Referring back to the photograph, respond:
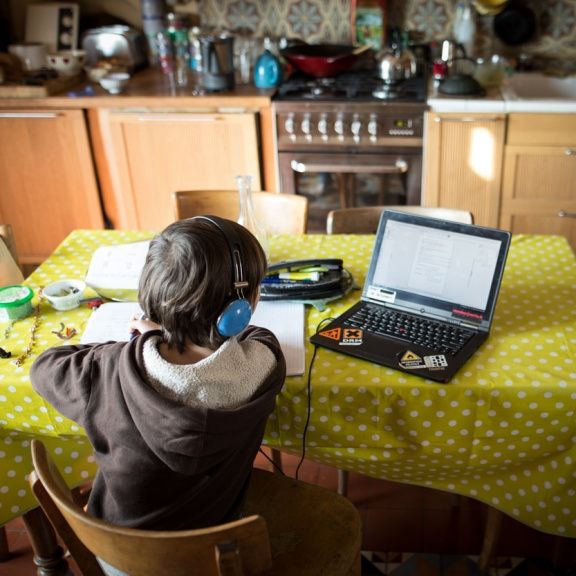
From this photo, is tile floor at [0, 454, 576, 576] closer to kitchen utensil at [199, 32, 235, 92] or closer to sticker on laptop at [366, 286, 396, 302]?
sticker on laptop at [366, 286, 396, 302]

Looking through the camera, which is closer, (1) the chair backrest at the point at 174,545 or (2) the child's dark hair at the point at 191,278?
(1) the chair backrest at the point at 174,545

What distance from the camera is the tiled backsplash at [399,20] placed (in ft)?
10.5

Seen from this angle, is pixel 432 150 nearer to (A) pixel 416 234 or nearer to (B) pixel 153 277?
(A) pixel 416 234

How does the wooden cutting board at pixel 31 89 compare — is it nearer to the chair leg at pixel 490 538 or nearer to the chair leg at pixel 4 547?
the chair leg at pixel 4 547

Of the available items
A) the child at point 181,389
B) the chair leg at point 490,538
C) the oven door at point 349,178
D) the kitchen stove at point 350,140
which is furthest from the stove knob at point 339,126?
the child at point 181,389

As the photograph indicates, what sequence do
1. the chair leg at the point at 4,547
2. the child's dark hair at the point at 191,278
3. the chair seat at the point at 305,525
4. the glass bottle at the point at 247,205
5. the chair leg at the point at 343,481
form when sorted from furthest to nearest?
the chair leg at the point at 343,481
the chair leg at the point at 4,547
the glass bottle at the point at 247,205
the chair seat at the point at 305,525
the child's dark hair at the point at 191,278

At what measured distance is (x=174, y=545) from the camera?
974 millimetres

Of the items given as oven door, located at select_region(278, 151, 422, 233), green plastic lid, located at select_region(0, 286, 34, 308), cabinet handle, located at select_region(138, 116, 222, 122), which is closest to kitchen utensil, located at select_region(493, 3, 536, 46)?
oven door, located at select_region(278, 151, 422, 233)

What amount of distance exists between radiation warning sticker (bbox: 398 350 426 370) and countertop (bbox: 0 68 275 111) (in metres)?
1.85

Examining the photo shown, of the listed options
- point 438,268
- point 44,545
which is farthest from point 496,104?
point 44,545

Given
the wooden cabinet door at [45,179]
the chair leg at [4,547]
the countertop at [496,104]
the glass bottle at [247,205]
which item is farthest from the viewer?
the wooden cabinet door at [45,179]

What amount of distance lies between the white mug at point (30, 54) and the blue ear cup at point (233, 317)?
2698mm

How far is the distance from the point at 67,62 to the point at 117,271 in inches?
75.6

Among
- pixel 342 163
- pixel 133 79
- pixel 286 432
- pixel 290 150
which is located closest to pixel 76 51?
pixel 133 79
